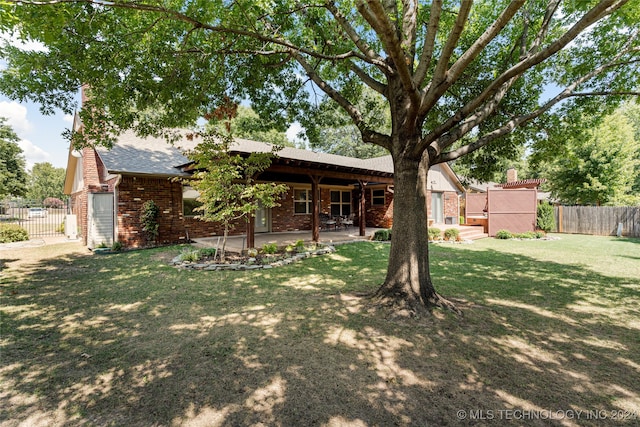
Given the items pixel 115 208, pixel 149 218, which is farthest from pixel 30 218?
pixel 149 218

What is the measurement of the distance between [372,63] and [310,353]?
13.4 feet

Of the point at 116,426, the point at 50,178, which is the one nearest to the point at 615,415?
the point at 116,426

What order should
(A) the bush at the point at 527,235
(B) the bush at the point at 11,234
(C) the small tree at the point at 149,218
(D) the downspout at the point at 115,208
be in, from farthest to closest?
(A) the bush at the point at 527,235 → (B) the bush at the point at 11,234 → (C) the small tree at the point at 149,218 → (D) the downspout at the point at 115,208

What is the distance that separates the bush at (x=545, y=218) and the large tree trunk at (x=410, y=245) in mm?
14312

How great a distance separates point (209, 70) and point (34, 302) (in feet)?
17.4

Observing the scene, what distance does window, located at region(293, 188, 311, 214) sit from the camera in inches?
574

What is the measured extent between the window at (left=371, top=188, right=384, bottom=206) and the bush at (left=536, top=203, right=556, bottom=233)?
8.08 meters

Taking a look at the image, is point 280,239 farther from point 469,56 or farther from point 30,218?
point 30,218

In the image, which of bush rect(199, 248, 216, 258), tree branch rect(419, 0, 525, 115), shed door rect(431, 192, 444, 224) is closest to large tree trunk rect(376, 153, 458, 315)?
tree branch rect(419, 0, 525, 115)

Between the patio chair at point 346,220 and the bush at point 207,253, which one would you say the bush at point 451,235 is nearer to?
the patio chair at point 346,220

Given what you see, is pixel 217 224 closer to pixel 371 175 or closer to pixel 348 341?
pixel 371 175

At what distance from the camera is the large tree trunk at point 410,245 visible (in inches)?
181

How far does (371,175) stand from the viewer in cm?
1275

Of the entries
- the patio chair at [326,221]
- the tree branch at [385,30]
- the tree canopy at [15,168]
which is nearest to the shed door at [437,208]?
the patio chair at [326,221]
